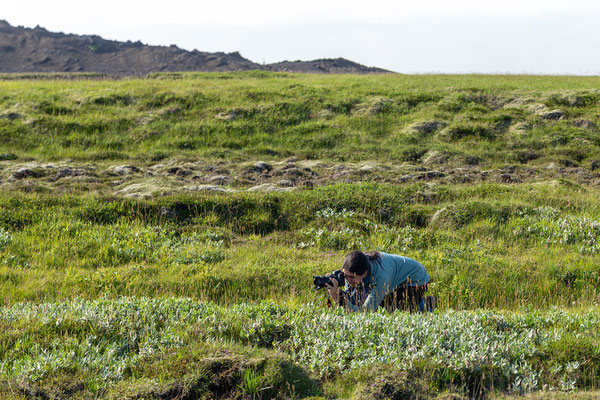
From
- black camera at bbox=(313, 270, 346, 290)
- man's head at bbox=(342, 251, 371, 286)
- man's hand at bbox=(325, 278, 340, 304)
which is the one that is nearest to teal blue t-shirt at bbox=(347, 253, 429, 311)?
man's hand at bbox=(325, 278, 340, 304)

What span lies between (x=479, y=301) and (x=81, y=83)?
33516 millimetres

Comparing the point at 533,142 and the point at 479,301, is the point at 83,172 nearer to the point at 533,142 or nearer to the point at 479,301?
the point at 479,301

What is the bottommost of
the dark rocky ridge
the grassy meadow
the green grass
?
the grassy meadow

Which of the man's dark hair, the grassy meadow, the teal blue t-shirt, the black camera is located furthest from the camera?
the black camera

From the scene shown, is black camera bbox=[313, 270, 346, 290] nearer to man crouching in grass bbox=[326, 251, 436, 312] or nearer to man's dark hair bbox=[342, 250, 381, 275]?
man crouching in grass bbox=[326, 251, 436, 312]

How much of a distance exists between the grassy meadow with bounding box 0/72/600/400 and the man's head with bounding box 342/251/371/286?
591mm

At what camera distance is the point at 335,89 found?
110 feet

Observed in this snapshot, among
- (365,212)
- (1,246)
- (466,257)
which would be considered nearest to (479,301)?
(466,257)

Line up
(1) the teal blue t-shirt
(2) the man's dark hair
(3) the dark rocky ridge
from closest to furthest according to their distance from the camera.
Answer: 1. (2) the man's dark hair
2. (1) the teal blue t-shirt
3. (3) the dark rocky ridge

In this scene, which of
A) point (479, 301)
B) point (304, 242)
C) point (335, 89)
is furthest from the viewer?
point (335, 89)

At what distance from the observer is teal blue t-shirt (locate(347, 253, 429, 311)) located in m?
7.39

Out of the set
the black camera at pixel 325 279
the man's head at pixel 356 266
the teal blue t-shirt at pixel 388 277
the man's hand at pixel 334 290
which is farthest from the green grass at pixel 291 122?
the man's head at pixel 356 266

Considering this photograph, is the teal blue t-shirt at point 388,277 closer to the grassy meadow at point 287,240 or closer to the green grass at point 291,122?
the grassy meadow at point 287,240

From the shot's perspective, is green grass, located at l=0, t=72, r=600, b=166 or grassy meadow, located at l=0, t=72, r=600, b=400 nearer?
grassy meadow, located at l=0, t=72, r=600, b=400
